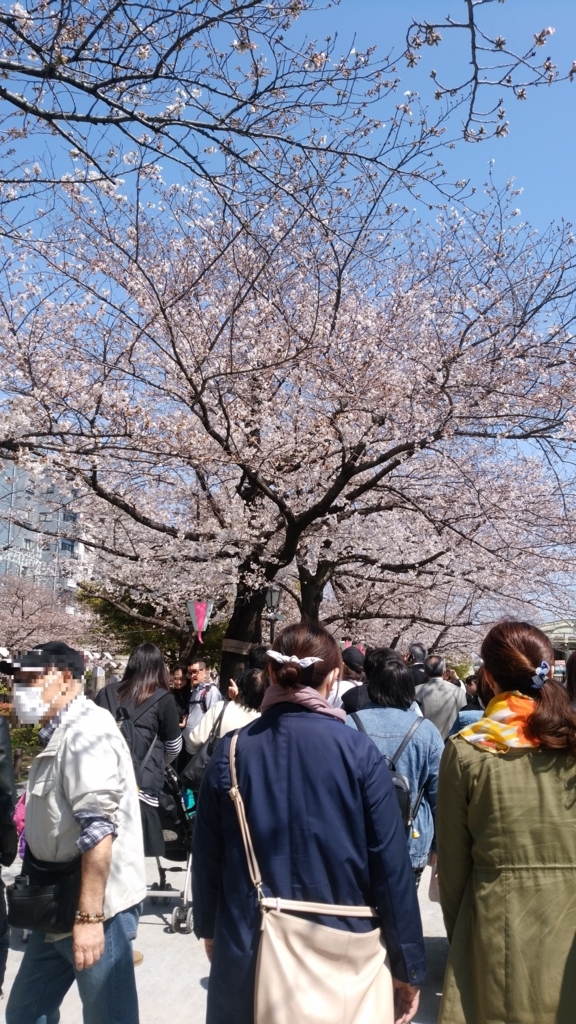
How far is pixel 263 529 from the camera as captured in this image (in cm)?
1194

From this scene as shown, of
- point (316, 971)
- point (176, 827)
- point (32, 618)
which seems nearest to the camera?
point (316, 971)

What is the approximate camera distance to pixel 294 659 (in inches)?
89.6

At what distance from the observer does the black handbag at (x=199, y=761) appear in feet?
Result: 15.4

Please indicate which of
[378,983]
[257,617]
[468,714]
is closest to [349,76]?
[468,714]

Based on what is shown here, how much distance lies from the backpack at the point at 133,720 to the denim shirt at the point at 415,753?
1.23 m

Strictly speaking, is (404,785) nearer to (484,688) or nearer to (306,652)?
(484,688)

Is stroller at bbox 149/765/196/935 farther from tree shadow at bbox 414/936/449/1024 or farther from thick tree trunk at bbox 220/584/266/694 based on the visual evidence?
thick tree trunk at bbox 220/584/266/694

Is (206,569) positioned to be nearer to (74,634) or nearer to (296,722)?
(296,722)

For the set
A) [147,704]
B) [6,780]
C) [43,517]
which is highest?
[43,517]

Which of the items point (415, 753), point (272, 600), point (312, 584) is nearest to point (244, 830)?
point (415, 753)

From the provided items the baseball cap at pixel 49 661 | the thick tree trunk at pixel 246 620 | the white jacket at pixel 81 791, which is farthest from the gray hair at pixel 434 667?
the white jacket at pixel 81 791

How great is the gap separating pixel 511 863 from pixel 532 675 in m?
0.52

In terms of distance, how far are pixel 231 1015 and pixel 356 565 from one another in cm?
1489

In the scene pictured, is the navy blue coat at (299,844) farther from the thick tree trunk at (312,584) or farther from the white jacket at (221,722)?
the thick tree trunk at (312,584)
